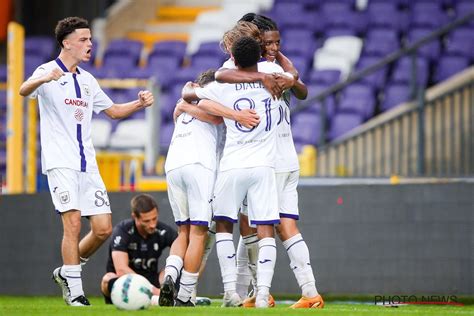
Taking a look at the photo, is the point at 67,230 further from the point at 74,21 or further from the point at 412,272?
the point at 412,272

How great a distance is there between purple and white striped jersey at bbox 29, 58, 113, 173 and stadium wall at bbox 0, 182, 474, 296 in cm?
331

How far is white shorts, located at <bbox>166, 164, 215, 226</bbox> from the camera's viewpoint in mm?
9398

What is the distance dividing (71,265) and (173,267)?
835 millimetres

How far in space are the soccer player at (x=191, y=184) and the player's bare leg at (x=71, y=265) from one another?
2.43ft

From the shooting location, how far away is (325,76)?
18875mm

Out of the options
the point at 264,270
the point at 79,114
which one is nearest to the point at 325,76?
the point at 79,114

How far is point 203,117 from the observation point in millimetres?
9555

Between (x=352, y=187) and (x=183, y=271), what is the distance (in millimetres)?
3570

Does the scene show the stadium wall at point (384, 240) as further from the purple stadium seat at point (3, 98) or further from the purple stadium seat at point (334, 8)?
the purple stadium seat at point (334, 8)

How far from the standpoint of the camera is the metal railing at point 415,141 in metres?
14.2

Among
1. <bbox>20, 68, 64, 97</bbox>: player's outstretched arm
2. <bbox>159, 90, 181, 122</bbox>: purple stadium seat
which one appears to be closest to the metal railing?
<bbox>159, 90, 181, 122</bbox>: purple stadium seat

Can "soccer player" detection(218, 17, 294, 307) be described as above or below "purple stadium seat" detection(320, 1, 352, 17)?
below

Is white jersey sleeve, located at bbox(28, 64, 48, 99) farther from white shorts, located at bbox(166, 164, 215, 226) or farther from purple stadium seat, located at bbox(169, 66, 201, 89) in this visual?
purple stadium seat, located at bbox(169, 66, 201, 89)

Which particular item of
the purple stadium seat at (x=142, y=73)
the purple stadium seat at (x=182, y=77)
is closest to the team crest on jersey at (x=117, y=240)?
the purple stadium seat at (x=182, y=77)
